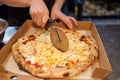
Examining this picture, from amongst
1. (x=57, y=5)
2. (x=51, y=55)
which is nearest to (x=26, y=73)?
(x=51, y=55)

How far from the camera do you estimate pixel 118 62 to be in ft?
3.30

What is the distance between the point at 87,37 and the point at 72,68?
273 mm

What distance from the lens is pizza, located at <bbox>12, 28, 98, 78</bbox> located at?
89 cm

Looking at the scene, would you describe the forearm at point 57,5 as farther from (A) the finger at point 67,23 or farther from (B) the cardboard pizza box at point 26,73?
(B) the cardboard pizza box at point 26,73

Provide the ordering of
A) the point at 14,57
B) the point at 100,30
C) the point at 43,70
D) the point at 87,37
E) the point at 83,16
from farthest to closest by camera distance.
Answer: the point at 83,16 < the point at 100,30 < the point at 87,37 < the point at 14,57 < the point at 43,70

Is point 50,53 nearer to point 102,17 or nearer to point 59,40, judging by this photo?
point 59,40

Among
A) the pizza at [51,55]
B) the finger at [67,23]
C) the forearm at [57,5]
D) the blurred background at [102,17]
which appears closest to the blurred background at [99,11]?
the blurred background at [102,17]

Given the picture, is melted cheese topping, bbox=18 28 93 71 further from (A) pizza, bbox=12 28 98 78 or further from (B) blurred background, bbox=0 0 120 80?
(B) blurred background, bbox=0 0 120 80

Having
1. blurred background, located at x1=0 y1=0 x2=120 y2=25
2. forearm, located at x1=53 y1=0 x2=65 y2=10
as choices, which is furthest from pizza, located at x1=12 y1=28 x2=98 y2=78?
blurred background, located at x1=0 y1=0 x2=120 y2=25

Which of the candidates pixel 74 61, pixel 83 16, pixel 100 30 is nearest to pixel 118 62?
pixel 74 61

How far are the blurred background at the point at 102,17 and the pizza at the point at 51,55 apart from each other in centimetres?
10

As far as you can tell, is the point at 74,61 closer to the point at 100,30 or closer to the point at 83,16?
the point at 100,30

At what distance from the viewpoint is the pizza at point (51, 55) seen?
0.89 metres

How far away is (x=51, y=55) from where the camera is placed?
980 mm
